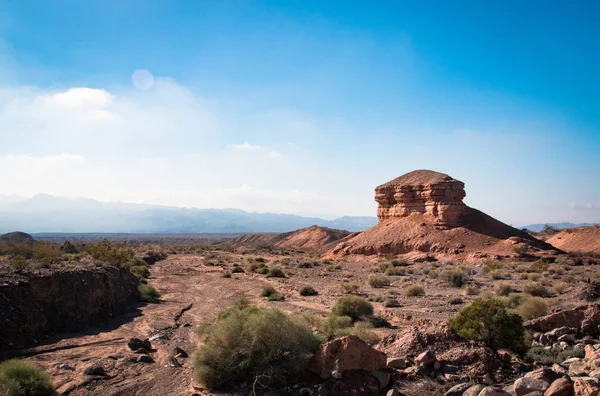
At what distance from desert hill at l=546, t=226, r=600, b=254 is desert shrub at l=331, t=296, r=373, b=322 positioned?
43.9m

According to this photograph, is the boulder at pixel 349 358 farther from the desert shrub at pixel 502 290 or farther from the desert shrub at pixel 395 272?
the desert shrub at pixel 395 272

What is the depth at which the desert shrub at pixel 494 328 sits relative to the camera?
323 inches

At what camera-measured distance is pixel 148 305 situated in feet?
56.6

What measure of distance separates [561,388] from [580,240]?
55.5 meters

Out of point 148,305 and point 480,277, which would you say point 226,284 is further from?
point 480,277

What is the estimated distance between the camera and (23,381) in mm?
7316

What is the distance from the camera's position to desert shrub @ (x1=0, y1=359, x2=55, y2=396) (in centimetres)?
705

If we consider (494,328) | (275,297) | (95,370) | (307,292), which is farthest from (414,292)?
(95,370)

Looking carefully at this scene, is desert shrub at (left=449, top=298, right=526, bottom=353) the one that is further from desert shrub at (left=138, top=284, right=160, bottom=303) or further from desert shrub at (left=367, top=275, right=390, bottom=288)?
desert shrub at (left=138, top=284, right=160, bottom=303)

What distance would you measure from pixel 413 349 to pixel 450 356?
29.1 inches

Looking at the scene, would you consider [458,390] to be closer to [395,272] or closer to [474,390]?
[474,390]

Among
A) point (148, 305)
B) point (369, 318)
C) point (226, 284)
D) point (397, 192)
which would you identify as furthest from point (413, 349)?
point (397, 192)

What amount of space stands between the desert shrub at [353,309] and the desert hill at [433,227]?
23934 mm

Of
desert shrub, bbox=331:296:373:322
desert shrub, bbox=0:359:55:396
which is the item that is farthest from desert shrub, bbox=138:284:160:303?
desert shrub, bbox=0:359:55:396
